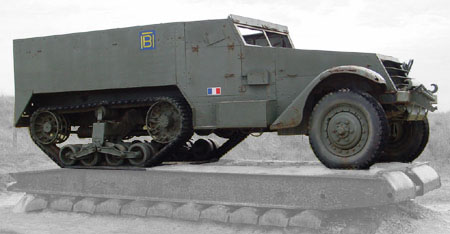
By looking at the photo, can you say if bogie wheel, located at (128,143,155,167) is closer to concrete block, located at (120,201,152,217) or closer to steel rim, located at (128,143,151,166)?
steel rim, located at (128,143,151,166)

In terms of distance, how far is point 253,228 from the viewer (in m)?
7.61

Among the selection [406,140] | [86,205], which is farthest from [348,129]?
[86,205]

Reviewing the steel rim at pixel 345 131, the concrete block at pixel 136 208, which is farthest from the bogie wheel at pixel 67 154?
the steel rim at pixel 345 131

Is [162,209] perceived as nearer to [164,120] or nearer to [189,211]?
[189,211]

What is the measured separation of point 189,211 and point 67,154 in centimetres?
260

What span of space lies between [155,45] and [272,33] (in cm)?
195

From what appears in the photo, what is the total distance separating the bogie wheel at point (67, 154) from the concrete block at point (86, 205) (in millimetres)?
704

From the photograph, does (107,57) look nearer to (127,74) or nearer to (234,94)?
(127,74)

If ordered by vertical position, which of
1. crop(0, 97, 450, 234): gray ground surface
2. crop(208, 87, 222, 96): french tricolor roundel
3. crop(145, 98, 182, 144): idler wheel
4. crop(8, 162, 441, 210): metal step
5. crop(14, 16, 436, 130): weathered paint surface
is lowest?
crop(0, 97, 450, 234): gray ground surface

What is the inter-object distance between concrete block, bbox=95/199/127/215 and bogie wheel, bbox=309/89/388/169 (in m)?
3.05

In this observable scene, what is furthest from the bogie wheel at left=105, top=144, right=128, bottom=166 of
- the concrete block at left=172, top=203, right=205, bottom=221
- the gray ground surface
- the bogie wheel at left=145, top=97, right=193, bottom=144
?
the concrete block at left=172, top=203, right=205, bottom=221

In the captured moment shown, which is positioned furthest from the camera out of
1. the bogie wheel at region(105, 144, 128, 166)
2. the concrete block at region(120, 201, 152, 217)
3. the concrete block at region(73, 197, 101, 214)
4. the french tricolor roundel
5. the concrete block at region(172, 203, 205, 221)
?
the bogie wheel at region(105, 144, 128, 166)

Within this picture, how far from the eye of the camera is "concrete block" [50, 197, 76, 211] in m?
9.35

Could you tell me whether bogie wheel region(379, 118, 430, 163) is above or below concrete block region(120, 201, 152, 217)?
above
